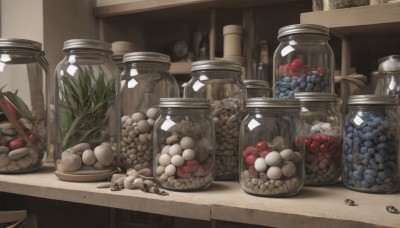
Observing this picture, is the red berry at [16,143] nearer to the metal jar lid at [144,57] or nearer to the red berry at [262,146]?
the metal jar lid at [144,57]

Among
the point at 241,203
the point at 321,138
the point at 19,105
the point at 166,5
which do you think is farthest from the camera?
the point at 166,5

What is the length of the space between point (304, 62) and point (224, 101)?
0.58ft

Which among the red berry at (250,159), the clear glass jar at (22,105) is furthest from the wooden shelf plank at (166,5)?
the red berry at (250,159)

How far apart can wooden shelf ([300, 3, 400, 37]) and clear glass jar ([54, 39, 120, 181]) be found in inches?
18.9

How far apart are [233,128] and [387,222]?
306 millimetres

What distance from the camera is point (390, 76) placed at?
740mm

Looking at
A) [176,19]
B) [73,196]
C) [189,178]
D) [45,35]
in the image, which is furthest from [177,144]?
[176,19]

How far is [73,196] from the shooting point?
0.63 metres

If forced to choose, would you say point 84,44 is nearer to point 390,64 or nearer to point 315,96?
point 315,96

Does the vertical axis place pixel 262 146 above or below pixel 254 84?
below

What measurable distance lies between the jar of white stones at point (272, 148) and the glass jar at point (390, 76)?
0.24 meters

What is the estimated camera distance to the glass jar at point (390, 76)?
0.72 m

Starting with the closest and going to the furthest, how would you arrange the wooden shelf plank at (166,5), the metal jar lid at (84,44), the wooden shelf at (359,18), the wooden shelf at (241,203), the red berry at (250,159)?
the wooden shelf at (241,203) < the red berry at (250,159) < the metal jar lid at (84,44) < the wooden shelf at (359,18) < the wooden shelf plank at (166,5)

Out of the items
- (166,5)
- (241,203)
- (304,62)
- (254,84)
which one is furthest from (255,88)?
(166,5)
